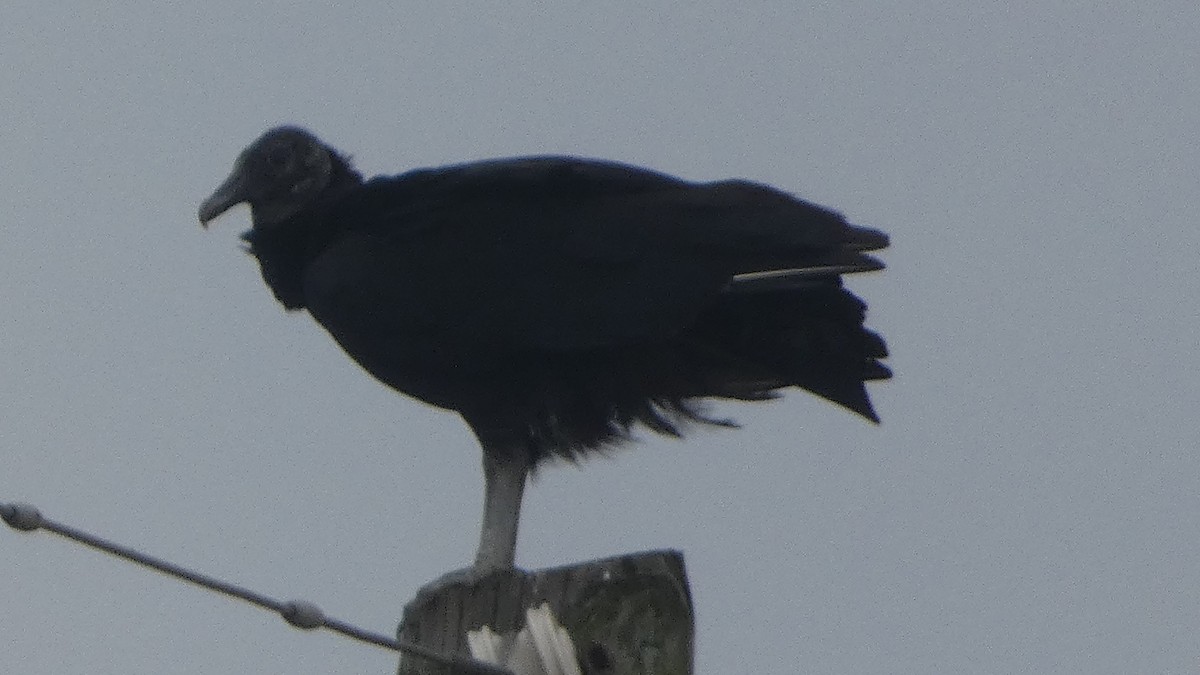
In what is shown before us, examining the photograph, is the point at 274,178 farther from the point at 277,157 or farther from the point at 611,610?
the point at 611,610

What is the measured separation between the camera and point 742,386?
15.3 feet

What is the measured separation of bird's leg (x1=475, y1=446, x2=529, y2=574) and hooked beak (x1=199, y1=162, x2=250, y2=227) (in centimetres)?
100

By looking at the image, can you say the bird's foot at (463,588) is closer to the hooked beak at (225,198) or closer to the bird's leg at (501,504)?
the bird's leg at (501,504)

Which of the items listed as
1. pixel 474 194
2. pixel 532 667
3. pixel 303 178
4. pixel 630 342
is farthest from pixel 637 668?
pixel 303 178

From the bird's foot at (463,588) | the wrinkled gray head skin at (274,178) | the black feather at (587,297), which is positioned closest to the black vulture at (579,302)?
the black feather at (587,297)

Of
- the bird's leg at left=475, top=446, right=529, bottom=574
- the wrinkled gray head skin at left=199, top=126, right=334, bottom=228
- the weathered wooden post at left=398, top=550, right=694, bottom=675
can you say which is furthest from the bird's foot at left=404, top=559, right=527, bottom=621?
the wrinkled gray head skin at left=199, top=126, right=334, bottom=228

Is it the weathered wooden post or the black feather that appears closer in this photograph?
the weathered wooden post

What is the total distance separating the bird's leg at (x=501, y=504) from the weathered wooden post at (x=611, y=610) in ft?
3.02

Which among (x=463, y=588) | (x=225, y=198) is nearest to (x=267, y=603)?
(x=463, y=588)

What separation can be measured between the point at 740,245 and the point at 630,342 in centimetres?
30

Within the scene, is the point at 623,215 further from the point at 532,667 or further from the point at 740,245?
the point at 532,667

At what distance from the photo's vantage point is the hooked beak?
5.22 meters

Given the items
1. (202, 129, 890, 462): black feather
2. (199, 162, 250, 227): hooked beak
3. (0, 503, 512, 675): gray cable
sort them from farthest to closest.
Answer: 1. (199, 162, 250, 227): hooked beak
2. (202, 129, 890, 462): black feather
3. (0, 503, 512, 675): gray cable

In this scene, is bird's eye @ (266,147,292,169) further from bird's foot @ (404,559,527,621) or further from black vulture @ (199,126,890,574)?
bird's foot @ (404,559,527,621)
